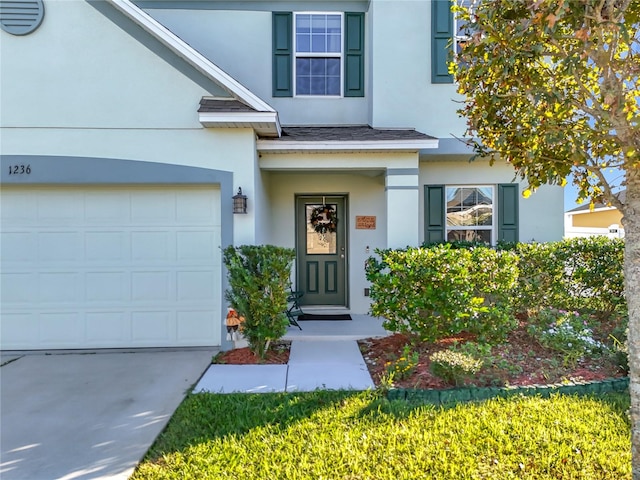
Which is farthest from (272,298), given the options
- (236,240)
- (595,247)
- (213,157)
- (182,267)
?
(595,247)

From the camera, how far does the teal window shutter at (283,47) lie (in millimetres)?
7297

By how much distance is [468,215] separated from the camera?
744cm

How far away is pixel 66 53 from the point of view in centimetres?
517

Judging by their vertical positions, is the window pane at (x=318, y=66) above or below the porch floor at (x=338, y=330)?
above

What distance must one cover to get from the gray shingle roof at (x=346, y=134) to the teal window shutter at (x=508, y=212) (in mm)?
2109

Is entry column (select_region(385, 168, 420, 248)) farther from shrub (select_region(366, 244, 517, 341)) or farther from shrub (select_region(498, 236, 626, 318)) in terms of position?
shrub (select_region(498, 236, 626, 318))

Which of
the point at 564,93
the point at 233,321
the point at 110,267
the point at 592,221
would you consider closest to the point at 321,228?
the point at 233,321

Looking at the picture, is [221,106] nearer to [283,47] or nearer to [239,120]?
[239,120]

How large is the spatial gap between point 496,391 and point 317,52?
21.8ft

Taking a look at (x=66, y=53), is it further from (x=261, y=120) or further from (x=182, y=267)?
(x=182, y=267)

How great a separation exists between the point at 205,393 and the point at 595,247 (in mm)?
6007

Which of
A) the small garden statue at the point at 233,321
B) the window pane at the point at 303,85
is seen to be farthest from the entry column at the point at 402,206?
the small garden statue at the point at 233,321

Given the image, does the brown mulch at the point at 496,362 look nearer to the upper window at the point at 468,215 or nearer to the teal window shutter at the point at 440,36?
the upper window at the point at 468,215

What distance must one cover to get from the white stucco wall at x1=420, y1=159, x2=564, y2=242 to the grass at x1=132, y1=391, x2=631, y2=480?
422cm
